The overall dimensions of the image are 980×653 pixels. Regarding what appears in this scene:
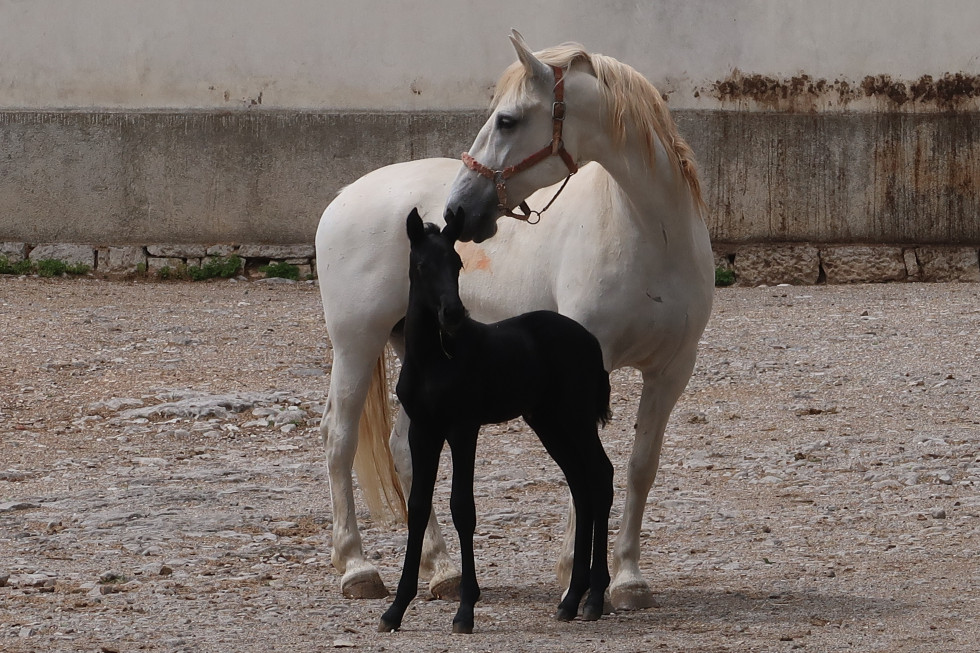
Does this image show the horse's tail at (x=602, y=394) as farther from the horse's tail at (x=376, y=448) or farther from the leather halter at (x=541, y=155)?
the horse's tail at (x=376, y=448)

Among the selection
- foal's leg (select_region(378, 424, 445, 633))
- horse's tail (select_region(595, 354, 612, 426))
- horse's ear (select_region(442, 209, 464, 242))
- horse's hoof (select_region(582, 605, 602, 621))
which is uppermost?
horse's ear (select_region(442, 209, 464, 242))

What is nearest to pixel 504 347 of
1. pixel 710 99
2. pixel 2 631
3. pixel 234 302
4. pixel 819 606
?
pixel 819 606

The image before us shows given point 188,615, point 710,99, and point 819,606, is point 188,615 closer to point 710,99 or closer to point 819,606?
point 819,606

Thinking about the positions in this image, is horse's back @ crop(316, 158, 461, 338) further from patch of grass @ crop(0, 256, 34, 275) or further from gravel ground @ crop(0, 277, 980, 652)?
patch of grass @ crop(0, 256, 34, 275)

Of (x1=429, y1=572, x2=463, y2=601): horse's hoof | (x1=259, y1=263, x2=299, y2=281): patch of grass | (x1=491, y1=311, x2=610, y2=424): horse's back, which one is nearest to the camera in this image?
(x1=491, y1=311, x2=610, y2=424): horse's back

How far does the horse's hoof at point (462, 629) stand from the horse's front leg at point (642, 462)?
70cm

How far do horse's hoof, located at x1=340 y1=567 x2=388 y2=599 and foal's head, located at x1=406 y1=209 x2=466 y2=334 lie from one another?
4.04 feet

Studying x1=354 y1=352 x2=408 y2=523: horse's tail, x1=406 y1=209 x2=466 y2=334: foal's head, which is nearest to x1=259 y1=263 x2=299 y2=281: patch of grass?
x1=354 y1=352 x2=408 y2=523: horse's tail

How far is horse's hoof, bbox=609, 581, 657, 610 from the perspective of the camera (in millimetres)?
4297

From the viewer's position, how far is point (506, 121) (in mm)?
4086

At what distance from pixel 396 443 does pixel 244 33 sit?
26.0 ft

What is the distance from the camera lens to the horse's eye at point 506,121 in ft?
13.4

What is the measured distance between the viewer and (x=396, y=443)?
5.21 m

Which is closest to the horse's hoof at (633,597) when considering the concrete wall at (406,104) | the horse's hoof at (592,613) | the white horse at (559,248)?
the white horse at (559,248)
